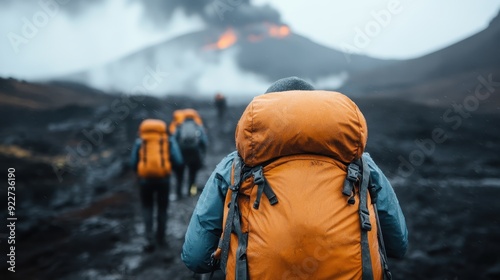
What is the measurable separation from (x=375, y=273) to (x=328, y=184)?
0.52 meters

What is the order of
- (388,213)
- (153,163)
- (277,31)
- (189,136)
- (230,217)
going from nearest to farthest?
(230,217) → (388,213) → (153,163) → (189,136) → (277,31)

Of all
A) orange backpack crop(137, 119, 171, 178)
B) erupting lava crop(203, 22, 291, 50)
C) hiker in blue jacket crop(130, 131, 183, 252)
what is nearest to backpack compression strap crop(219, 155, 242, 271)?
orange backpack crop(137, 119, 171, 178)

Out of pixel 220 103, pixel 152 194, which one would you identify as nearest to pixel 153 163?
pixel 152 194

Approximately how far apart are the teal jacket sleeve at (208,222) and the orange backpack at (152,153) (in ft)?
11.3

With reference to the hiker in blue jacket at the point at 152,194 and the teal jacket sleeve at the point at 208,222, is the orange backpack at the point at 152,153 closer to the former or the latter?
the hiker in blue jacket at the point at 152,194

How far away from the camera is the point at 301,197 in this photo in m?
1.50

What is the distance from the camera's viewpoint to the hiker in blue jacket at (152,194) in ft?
17.4

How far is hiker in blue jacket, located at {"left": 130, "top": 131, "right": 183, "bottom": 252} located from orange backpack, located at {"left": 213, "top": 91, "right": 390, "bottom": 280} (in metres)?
4.00

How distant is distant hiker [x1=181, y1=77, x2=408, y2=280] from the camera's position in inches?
57.7

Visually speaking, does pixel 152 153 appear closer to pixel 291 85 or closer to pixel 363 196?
pixel 291 85

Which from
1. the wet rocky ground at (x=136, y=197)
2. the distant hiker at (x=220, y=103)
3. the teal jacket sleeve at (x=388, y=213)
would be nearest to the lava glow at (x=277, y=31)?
the wet rocky ground at (x=136, y=197)

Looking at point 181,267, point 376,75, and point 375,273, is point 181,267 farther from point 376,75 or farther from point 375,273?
point 376,75

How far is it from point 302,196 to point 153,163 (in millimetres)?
4116

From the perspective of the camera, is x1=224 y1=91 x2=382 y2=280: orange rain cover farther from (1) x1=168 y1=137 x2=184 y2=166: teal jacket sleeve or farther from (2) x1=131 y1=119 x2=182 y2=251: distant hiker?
(1) x1=168 y1=137 x2=184 y2=166: teal jacket sleeve
